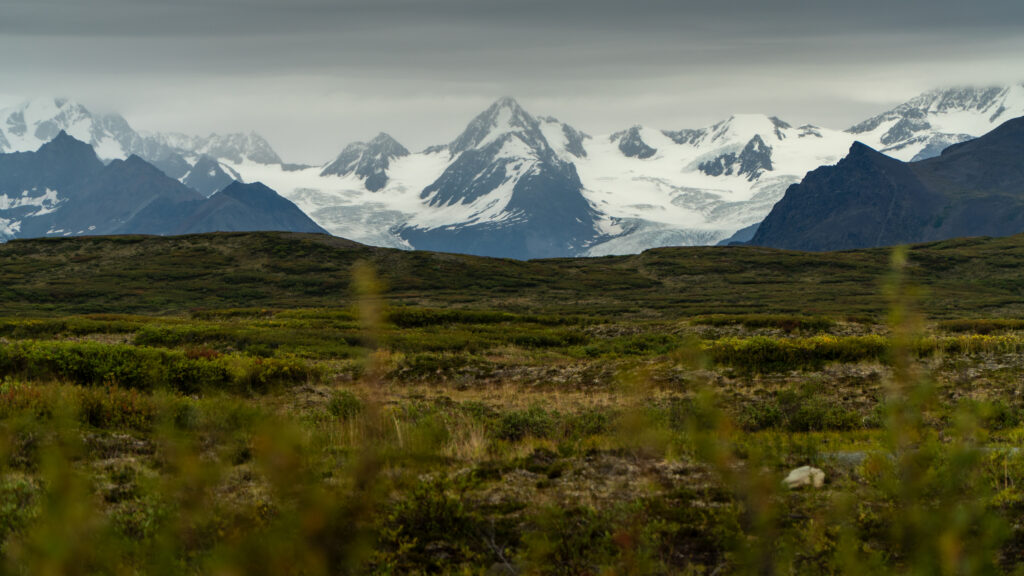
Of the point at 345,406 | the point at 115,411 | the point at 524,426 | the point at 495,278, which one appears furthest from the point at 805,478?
the point at 495,278

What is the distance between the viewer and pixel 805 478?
1112 centimetres

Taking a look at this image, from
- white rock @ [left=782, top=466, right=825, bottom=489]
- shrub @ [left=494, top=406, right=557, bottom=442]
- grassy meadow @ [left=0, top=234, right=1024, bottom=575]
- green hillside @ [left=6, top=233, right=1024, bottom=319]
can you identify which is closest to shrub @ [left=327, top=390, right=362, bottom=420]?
grassy meadow @ [left=0, top=234, right=1024, bottom=575]

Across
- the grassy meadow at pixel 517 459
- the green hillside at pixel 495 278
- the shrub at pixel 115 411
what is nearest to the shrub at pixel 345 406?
the grassy meadow at pixel 517 459

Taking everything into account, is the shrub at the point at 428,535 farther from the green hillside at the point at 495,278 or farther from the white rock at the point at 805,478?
the green hillside at the point at 495,278

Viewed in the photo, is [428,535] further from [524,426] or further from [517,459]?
[524,426]

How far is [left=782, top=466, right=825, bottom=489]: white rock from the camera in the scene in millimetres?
10922

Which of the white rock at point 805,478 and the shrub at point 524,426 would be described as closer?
the white rock at point 805,478

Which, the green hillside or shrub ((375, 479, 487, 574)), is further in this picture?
the green hillside

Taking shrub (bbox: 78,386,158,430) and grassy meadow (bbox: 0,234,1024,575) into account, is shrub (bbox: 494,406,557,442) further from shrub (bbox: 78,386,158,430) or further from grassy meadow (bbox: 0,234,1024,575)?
shrub (bbox: 78,386,158,430)

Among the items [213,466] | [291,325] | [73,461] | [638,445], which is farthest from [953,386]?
[291,325]

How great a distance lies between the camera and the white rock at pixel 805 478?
1092 cm

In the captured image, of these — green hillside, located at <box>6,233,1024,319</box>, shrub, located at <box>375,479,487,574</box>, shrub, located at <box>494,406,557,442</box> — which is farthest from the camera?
green hillside, located at <box>6,233,1024,319</box>

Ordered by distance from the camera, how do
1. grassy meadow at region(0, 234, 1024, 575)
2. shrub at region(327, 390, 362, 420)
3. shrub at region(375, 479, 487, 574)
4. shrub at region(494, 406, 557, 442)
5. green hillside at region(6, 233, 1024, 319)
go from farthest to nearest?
green hillside at region(6, 233, 1024, 319), shrub at region(327, 390, 362, 420), shrub at region(494, 406, 557, 442), shrub at region(375, 479, 487, 574), grassy meadow at region(0, 234, 1024, 575)

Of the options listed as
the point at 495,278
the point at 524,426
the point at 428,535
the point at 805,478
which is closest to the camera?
→ the point at 428,535
